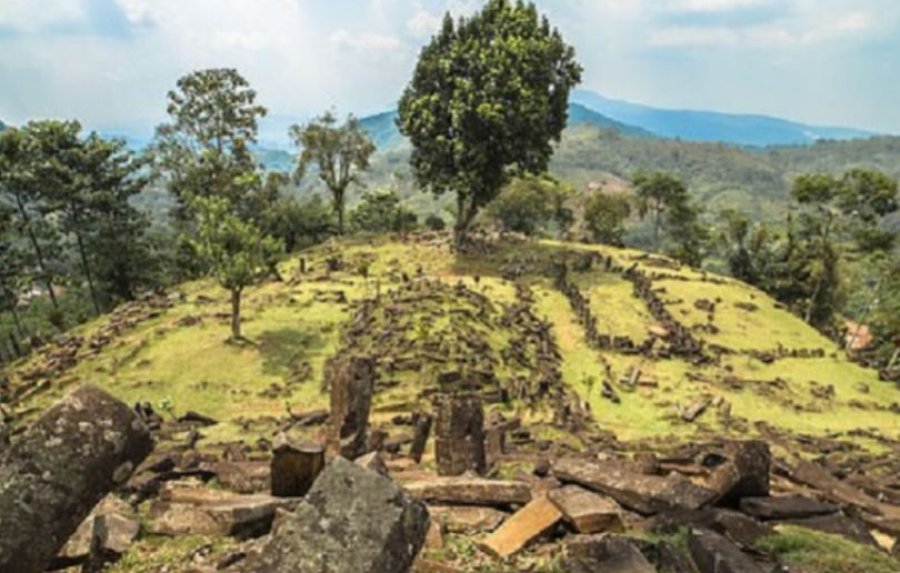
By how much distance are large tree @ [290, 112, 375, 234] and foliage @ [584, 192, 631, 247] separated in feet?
67.1

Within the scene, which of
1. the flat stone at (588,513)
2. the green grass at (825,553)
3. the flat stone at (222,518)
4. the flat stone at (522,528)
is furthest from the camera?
the flat stone at (588,513)

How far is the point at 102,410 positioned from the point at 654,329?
28.8 m

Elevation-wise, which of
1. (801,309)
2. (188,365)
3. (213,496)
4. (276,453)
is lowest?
(801,309)

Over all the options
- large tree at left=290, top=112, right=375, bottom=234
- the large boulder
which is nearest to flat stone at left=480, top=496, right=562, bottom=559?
the large boulder

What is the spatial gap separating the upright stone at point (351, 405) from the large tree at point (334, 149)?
3933 centimetres

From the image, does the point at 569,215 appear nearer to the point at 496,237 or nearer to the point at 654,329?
the point at 496,237

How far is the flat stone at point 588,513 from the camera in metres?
8.23

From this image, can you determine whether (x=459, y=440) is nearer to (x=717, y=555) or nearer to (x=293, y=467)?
(x=293, y=467)

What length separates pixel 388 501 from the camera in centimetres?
468

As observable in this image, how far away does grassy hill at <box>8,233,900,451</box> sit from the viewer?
2314cm

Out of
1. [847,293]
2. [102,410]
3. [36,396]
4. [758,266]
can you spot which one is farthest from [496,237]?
[102,410]

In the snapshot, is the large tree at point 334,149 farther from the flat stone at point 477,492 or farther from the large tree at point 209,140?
the flat stone at point 477,492

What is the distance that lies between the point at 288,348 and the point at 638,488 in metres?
20.3

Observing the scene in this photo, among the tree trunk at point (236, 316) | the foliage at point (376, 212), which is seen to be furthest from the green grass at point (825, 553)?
the foliage at point (376, 212)
